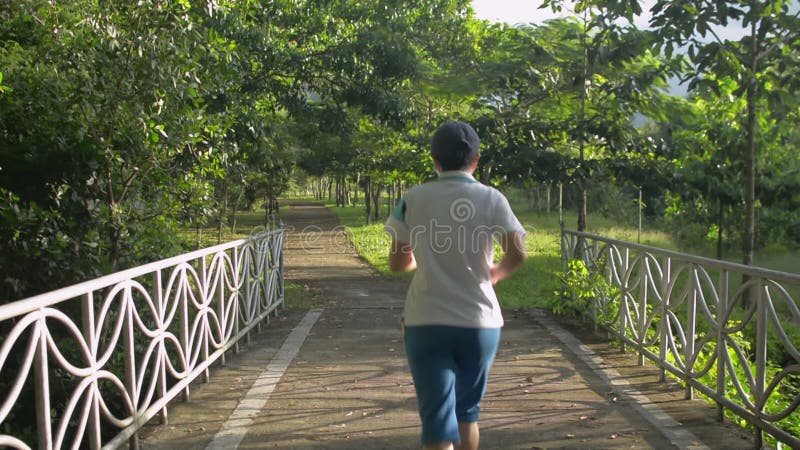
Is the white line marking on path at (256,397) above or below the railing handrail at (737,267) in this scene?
below

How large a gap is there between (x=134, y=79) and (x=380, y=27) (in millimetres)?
7410

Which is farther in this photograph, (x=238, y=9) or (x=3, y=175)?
(x=238, y=9)

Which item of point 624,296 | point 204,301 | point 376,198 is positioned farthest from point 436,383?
point 376,198

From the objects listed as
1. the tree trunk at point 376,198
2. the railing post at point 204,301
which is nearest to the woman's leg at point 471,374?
→ the railing post at point 204,301

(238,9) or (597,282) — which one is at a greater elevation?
(238,9)

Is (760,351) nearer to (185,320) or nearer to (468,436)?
(468,436)

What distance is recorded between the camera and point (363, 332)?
368 inches

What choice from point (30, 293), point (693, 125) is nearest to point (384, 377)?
point (30, 293)

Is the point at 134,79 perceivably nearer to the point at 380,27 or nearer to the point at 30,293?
the point at 30,293

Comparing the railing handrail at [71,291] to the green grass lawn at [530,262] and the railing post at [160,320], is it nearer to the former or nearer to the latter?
the railing post at [160,320]

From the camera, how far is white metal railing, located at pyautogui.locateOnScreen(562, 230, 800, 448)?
14.9 ft

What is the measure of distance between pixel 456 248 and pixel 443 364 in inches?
19.3

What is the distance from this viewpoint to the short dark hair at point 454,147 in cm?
325

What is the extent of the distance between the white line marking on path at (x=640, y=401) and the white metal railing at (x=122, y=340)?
11.1ft
